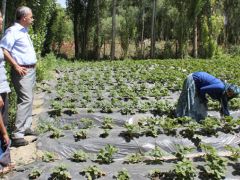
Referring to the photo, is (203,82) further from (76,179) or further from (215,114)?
(76,179)

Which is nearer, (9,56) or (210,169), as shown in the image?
(210,169)

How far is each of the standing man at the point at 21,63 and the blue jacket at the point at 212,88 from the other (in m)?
2.92

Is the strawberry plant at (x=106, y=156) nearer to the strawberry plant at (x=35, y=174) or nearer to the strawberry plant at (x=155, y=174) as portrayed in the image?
the strawberry plant at (x=155, y=174)

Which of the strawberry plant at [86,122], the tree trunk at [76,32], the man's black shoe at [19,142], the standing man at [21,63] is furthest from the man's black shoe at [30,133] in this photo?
the tree trunk at [76,32]

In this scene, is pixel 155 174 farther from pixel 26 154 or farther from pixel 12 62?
pixel 12 62

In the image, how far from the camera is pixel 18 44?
19.0 feet

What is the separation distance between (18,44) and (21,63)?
0.25 meters

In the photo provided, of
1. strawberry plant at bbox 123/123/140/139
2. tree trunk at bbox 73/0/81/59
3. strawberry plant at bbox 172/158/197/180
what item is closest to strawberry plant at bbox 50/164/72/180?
strawberry plant at bbox 172/158/197/180

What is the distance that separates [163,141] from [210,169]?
167 cm

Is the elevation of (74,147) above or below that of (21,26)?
below

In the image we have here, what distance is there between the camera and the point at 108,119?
6.98 meters

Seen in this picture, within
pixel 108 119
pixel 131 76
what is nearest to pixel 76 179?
pixel 108 119

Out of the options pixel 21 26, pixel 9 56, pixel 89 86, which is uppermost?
pixel 21 26

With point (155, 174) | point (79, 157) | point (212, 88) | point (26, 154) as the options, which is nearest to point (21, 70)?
point (26, 154)
